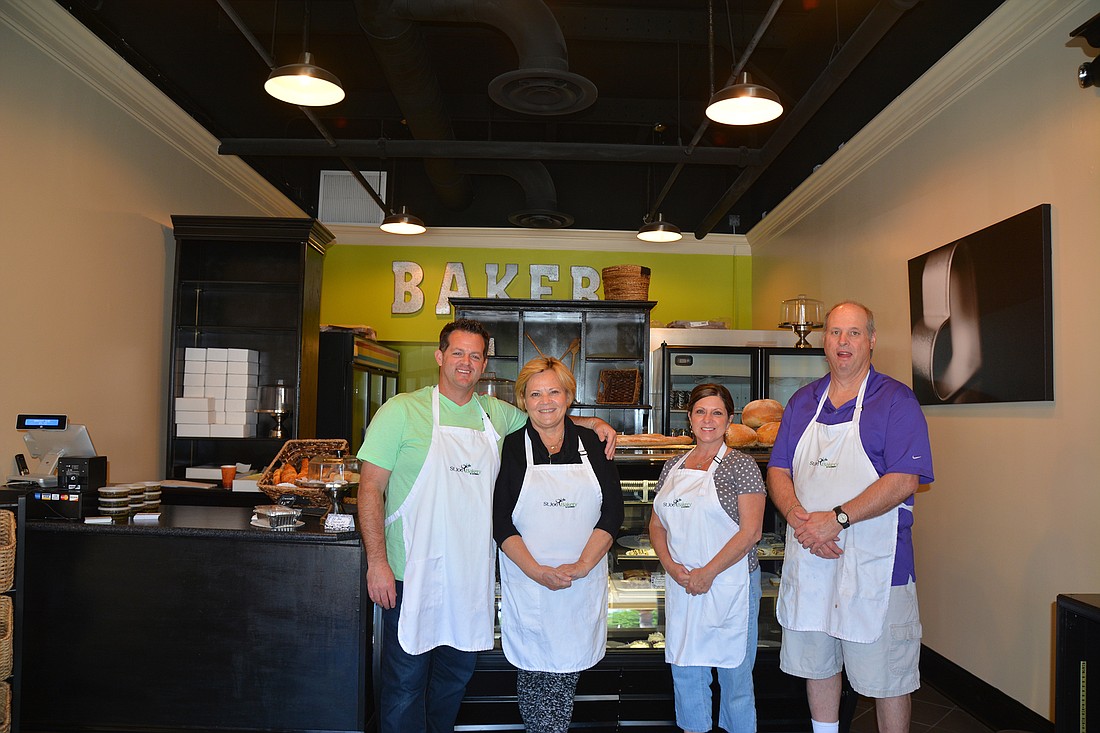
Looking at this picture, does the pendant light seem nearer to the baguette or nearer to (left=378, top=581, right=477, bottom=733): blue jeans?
the baguette

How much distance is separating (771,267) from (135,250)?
229 inches

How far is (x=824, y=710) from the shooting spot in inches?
111

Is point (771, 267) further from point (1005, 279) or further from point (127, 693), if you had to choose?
point (127, 693)

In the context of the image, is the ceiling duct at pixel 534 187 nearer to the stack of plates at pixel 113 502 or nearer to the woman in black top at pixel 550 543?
the stack of plates at pixel 113 502

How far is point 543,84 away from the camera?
4.66m

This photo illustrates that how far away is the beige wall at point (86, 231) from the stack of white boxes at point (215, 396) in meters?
0.18

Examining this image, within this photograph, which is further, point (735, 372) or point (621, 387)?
point (735, 372)

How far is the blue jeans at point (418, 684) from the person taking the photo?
2672 millimetres

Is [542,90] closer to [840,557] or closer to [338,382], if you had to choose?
[840,557]

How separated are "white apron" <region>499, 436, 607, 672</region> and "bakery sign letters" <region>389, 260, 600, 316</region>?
600cm

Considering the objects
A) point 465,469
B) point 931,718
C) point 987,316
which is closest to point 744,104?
point 987,316

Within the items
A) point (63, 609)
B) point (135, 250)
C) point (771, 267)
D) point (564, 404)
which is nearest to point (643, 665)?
point (564, 404)

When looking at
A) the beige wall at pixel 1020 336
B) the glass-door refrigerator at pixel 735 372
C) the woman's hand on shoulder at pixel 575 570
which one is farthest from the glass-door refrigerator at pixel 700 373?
the woman's hand on shoulder at pixel 575 570

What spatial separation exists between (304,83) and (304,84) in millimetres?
12
